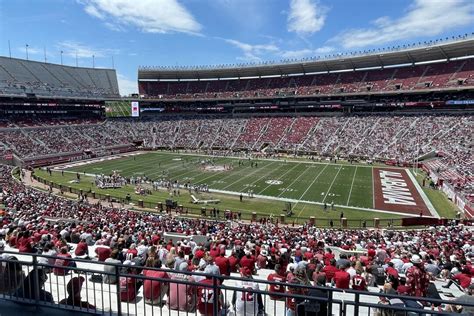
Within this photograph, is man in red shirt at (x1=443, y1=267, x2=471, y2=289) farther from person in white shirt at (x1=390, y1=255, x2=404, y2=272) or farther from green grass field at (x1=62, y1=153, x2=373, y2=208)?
green grass field at (x1=62, y1=153, x2=373, y2=208)

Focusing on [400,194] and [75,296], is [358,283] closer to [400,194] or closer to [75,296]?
[75,296]

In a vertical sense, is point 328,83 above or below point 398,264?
above

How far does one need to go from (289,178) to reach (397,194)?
12.0 meters

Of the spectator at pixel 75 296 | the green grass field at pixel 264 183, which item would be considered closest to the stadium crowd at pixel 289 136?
the green grass field at pixel 264 183

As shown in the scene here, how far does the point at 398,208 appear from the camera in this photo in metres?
28.8

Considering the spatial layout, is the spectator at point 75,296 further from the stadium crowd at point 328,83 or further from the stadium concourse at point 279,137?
the stadium crowd at point 328,83

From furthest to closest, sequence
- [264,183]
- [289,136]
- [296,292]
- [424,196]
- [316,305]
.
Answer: [289,136], [264,183], [424,196], [296,292], [316,305]

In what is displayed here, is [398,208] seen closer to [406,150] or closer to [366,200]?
[366,200]

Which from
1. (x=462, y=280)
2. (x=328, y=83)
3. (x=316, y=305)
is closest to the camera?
(x=316, y=305)

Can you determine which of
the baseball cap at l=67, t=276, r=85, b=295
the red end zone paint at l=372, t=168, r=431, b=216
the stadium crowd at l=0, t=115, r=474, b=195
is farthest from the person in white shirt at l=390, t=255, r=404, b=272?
the stadium crowd at l=0, t=115, r=474, b=195

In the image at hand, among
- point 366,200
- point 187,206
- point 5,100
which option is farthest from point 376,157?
point 5,100

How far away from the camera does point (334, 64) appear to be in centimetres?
7831

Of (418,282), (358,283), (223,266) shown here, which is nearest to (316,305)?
(223,266)

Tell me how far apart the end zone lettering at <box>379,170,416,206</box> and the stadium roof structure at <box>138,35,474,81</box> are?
114 ft
